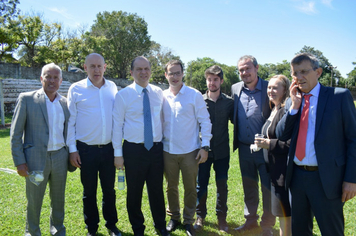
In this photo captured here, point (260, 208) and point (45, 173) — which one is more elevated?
point (45, 173)

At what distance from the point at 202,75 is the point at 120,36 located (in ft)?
80.4

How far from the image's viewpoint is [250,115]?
3.88m

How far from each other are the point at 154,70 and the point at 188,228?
46.0 metres

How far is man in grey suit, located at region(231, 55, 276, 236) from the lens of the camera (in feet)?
12.5

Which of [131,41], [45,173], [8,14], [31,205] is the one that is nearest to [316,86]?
[45,173]

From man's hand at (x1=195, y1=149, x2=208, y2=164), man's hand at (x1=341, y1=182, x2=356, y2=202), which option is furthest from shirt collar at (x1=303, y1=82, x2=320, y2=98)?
man's hand at (x1=195, y1=149, x2=208, y2=164)

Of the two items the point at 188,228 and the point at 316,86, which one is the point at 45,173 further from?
the point at 316,86

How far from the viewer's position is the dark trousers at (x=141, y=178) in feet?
11.6

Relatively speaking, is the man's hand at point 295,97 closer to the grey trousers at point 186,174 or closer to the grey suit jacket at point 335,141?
the grey suit jacket at point 335,141

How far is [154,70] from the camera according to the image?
48.2m

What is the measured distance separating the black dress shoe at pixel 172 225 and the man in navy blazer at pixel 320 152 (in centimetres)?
184

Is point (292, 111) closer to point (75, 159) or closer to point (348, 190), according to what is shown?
point (348, 190)

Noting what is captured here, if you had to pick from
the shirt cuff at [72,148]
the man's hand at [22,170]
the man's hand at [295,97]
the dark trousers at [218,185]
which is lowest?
the dark trousers at [218,185]

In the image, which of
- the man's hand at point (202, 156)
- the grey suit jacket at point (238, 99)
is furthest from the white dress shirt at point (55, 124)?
the grey suit jacket at point (238, 99)
